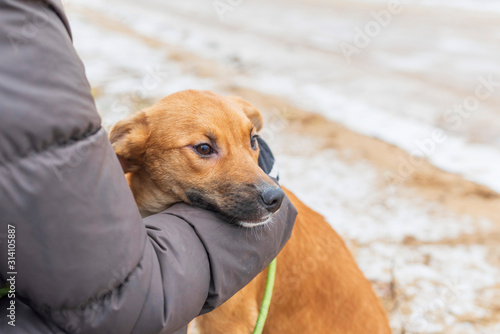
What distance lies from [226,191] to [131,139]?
1.99ft

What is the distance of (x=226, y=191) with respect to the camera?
2256mm

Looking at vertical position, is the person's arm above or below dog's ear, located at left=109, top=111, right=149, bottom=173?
above

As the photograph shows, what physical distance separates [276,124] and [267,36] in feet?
20.8

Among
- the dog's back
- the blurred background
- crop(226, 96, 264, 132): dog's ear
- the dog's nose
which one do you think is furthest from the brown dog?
the blurred background

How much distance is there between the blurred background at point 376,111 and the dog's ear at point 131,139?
7.00 ft

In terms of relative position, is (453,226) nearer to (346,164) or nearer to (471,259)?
(471,259)

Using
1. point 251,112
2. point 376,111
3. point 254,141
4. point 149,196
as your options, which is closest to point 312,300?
point 254,141

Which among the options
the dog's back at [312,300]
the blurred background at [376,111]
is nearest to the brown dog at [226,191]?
the dog's back at [312,300]

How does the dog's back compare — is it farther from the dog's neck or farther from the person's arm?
the person's arm

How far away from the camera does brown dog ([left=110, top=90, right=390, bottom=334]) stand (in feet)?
7.71

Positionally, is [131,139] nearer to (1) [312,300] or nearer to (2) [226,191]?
(2) [226,191]

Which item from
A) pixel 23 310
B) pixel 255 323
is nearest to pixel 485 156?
pixel 255 323

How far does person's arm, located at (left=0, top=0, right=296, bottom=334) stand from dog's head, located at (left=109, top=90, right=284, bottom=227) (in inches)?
29.0

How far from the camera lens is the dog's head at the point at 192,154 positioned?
2266mm
